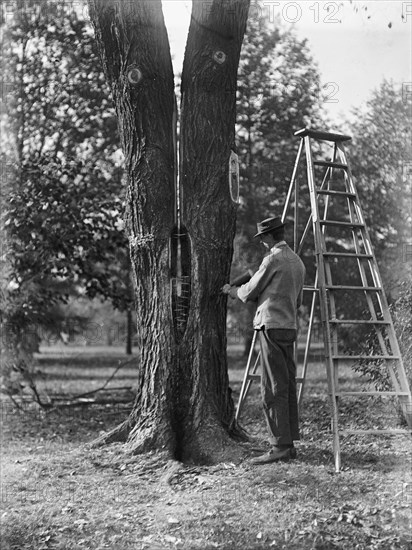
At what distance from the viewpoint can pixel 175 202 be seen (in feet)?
27.5

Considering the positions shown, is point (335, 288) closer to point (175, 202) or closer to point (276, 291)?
point (276, 291)

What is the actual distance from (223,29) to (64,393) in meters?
11.3

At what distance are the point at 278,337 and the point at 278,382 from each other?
1.31 feet

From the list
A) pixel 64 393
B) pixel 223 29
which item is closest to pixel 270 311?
pixel 223 29

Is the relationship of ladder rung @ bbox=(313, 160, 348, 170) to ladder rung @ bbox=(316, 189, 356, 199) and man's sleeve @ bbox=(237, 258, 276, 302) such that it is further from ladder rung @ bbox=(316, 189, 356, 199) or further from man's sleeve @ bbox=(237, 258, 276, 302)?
man's sleeve @ bbox=(237, 258, 276, 302)

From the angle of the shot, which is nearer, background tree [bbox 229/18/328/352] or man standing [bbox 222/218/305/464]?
man standing [bbox 222/218/305/464]

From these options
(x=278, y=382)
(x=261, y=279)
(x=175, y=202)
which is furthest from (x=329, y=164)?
(x=278, y=382)

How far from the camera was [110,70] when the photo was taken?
8461 mm

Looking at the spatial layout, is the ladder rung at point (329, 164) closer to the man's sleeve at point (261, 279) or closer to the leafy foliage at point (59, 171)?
the man's sleeve at point (261, 279)

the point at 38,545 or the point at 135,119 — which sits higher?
the point at 135,119

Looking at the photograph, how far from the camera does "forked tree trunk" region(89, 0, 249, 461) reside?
8.09 metres

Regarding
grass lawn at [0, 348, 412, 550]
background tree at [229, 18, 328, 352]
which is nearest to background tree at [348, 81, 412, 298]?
background tree at [229, 18, 328, 352]

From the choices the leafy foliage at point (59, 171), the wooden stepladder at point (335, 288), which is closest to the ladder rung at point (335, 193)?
the wooden stepladder at point (335, 288)

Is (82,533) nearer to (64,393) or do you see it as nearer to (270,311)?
(270,311)
